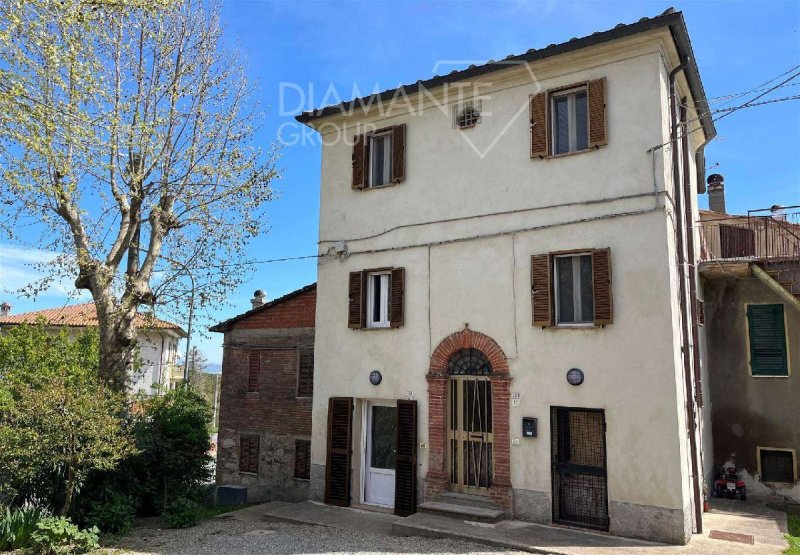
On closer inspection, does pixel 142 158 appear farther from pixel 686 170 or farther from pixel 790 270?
pixel 790 270

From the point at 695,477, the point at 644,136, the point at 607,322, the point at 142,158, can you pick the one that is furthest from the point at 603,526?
the point at 142,158

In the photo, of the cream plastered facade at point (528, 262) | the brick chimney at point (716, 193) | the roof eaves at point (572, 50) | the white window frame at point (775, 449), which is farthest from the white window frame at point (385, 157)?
the brick chimney at point (716, 193)

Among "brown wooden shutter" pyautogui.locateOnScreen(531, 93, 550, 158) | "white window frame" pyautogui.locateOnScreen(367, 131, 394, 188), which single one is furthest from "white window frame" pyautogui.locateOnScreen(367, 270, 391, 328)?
"brown wooden shutter" pyautogui.locateOnScreen(531, 93, 550, 158)

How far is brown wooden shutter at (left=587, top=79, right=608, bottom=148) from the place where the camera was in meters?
9.48

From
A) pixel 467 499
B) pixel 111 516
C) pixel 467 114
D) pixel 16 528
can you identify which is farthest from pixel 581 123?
pixel 16 528

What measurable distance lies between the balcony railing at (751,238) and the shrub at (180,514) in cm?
1192

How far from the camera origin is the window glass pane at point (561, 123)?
10.1 m

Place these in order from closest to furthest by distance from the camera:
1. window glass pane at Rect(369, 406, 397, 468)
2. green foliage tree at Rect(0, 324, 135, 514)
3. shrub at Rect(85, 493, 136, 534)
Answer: green foliage tree at Rect(0, 324, 135, 514)
shrub at Rect(85, 493, 136, 534)
window glass pane at Rect(369, 406, 397, 468)

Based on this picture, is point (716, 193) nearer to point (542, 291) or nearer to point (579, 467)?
point (542, 291)

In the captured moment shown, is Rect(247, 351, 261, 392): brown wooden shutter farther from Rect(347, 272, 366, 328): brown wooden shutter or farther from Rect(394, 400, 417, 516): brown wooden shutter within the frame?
Rect(394, 400, 417, 516): brown wooden shutter

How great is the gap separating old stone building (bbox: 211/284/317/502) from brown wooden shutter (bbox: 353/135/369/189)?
3534 mm

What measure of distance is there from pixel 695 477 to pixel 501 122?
687cm

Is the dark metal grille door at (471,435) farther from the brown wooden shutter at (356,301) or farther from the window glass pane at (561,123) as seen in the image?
the window glass pane at (561,123)

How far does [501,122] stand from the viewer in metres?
10.7
